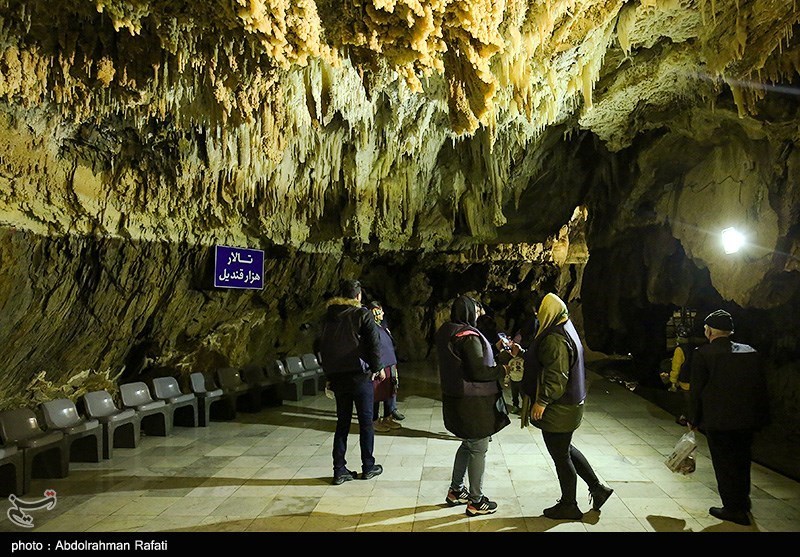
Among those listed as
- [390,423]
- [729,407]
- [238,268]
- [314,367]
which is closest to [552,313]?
[729,407]

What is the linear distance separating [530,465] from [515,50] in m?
4.78

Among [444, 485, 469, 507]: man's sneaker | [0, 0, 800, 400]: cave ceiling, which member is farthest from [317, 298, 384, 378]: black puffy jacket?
[0, 0, 800, 400]: cave ceiling

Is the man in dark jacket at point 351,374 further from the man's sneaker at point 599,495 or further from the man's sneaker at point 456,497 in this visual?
the man's sneaker at point 599,495

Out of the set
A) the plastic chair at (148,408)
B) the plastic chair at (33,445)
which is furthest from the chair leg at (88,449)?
the plastic chair at (148,408)

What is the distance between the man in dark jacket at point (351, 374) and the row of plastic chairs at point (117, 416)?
284cm

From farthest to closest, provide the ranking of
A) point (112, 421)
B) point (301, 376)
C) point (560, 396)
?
point (301, 376) → point (112, 421) → point (560, 396)

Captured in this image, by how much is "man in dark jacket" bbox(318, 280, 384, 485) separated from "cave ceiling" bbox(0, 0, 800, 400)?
263 cm

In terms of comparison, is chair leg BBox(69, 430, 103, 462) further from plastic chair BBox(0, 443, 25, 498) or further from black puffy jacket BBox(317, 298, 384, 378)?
black puffy jacket BBox(317, 298, 384, 378)

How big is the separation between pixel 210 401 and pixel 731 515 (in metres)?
6.60

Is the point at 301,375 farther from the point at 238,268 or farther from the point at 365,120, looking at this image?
the point at 365,120

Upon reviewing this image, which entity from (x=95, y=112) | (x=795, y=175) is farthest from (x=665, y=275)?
(x=95, y=112)

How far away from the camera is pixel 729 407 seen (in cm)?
390

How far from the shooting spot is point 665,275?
1504cm

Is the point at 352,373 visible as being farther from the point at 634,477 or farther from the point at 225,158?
the point at 225,158
